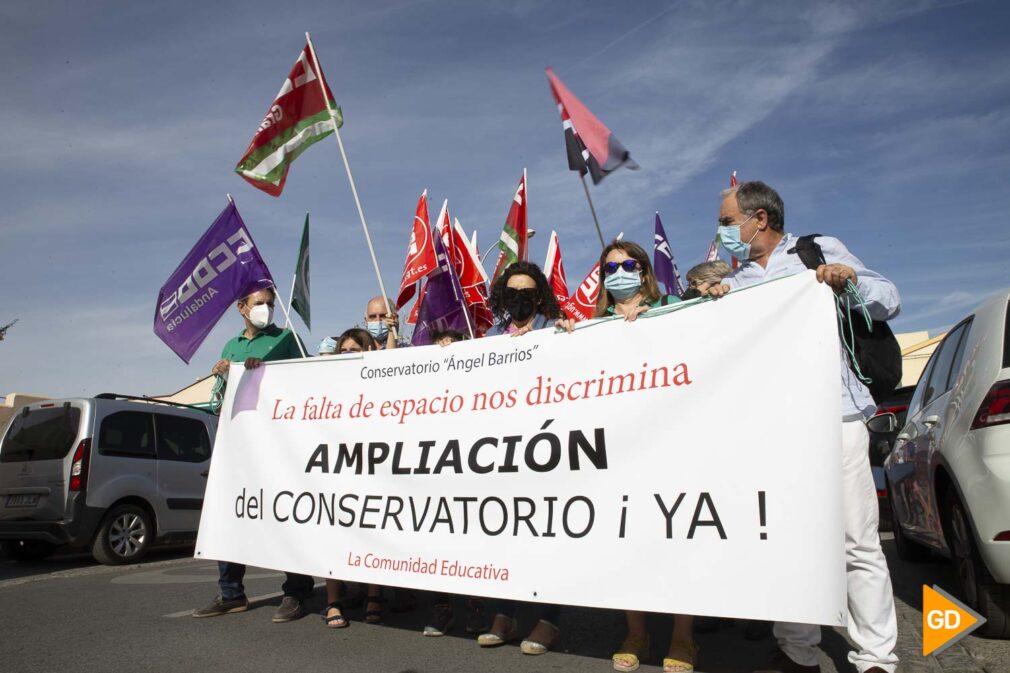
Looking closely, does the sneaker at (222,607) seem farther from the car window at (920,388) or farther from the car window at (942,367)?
the car window at (920,388)

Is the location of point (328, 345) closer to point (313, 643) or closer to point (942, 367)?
point (313, 643)

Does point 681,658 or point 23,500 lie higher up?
point 23,500

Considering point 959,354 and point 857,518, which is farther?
point 959,354

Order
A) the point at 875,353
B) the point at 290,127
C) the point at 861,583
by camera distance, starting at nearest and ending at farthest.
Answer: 1. the point at 861,583
2. the point at 875,353
3. the point at 290,127

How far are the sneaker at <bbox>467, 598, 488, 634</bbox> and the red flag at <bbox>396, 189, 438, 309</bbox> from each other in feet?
12.5

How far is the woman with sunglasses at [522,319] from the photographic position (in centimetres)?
412

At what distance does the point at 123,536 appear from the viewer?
8.90 meters

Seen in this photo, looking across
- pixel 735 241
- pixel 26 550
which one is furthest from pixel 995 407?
pixel 26 550

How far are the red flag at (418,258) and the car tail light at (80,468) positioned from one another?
12.8ft

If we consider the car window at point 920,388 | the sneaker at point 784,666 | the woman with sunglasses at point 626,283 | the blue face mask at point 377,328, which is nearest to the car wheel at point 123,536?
the blue face mask at point 377,328

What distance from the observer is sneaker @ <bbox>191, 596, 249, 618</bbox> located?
5.15 m

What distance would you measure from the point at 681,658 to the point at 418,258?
5.25 m

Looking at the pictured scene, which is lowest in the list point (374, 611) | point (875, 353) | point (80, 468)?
point (374, 611)

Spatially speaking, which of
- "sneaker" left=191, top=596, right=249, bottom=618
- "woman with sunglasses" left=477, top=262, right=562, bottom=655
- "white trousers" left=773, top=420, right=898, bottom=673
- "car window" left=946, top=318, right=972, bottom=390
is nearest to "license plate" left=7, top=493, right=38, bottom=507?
"sneaker" left=191, top=596, right=249, bottom=618
